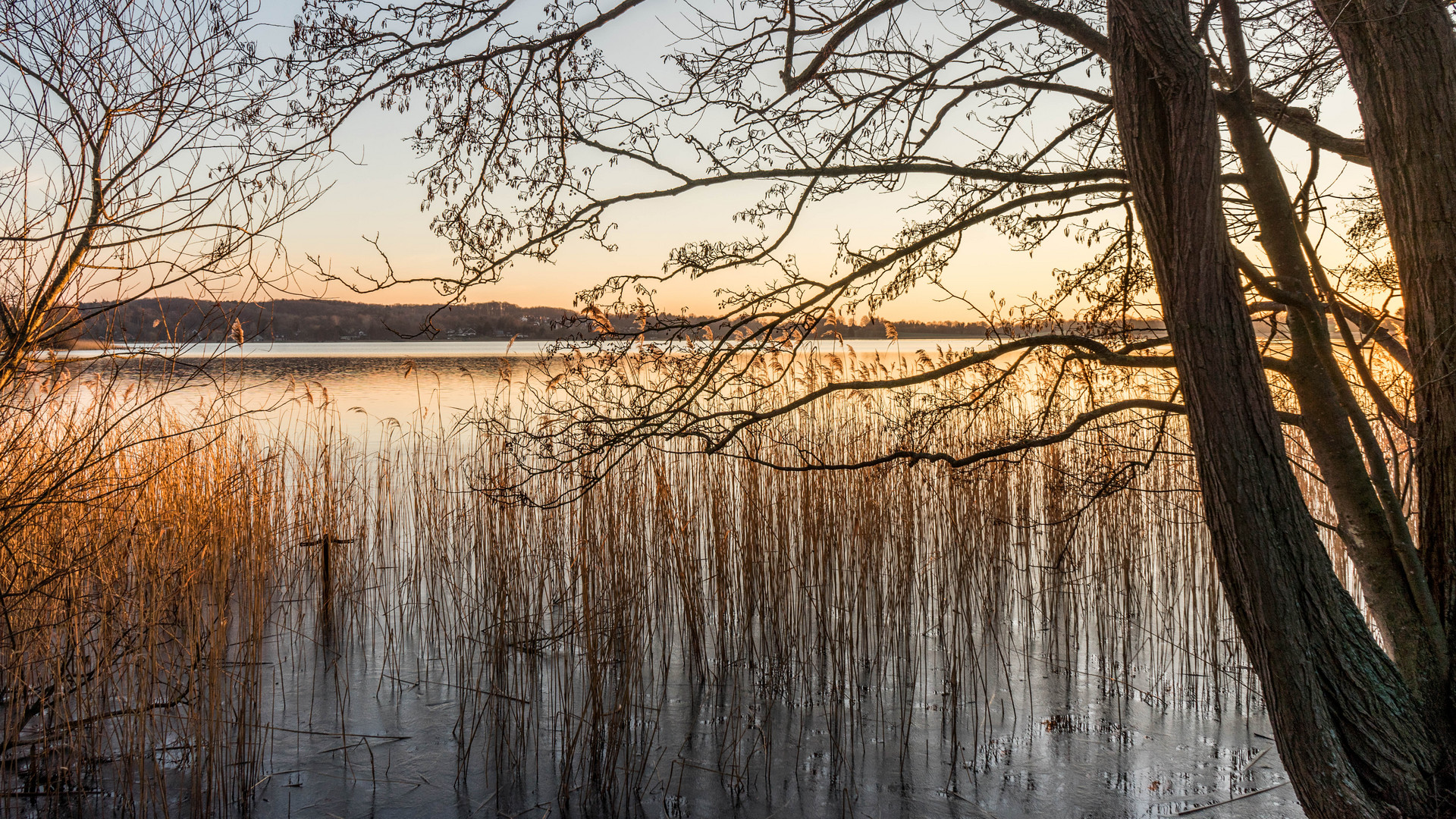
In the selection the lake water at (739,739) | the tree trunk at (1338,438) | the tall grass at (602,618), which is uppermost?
the tree trunk at (1338,438)

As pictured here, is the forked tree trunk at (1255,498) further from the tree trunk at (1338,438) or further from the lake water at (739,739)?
the lake water at (739,739)

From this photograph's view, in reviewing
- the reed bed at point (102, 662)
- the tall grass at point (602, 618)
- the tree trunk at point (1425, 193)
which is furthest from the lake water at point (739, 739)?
the tree trunk at point (1425, 193)

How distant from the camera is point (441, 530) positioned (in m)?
4.86

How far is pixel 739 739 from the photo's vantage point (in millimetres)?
3209

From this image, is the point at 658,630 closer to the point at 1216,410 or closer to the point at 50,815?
the point at 50,815

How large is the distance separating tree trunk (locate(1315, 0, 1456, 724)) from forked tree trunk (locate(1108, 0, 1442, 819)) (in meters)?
0.41

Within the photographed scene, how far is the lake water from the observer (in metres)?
2.91

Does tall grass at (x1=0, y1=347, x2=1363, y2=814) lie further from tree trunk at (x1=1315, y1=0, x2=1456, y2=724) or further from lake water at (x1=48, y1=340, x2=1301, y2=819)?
tree trunk at (x1=1315, y1=0, x2=1456, y2=724)

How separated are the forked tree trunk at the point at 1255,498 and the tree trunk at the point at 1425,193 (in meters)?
0.41

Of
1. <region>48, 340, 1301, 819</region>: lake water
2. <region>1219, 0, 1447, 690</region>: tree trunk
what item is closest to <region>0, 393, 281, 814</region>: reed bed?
<region>48, 340, 1301, 819</region>: lake water

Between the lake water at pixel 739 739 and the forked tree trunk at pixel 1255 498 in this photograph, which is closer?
the forked tree trunk at pixel 1255 498

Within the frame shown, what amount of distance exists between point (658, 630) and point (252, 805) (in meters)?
1.99

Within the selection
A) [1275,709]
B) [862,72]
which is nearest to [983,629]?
[1275,709]

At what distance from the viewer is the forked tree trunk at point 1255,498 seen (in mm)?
2078
